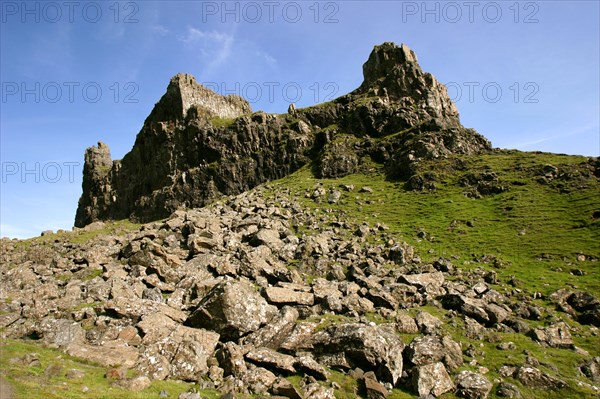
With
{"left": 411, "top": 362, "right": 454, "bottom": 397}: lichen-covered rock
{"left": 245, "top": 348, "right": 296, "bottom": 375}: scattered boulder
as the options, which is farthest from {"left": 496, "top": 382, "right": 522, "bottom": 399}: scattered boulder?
{"left": 245, "top": 348, "right": 296, "bottom": 375}: scattered boulder

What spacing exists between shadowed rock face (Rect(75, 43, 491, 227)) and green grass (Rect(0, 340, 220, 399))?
81.1 metres

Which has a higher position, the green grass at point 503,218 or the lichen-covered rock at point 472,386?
the green grass at point 503,218

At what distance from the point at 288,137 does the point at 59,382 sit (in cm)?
10306

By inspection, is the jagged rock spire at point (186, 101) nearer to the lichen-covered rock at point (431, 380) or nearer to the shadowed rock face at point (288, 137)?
the shadowed rock face at point (288, 137)

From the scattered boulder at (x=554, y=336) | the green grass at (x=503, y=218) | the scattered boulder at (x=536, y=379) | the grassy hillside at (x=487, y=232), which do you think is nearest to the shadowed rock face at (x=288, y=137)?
the grassy hillside at (x=487, y=232)

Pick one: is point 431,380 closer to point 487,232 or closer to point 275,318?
point 275,318

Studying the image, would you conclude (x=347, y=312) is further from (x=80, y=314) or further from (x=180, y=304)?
(x=80, y=314)

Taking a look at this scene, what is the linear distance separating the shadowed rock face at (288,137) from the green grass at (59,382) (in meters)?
81.1

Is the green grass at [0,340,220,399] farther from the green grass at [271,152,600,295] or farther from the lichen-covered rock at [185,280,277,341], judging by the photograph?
the green grass at [271,152,600,295]

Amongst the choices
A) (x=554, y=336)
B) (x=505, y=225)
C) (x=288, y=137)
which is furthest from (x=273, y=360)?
(x=288, y=137)

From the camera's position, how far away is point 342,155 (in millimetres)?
102375

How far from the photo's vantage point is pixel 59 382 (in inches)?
664

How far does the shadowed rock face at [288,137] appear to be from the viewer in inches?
3893

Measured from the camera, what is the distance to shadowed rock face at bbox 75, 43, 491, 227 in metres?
98.9
